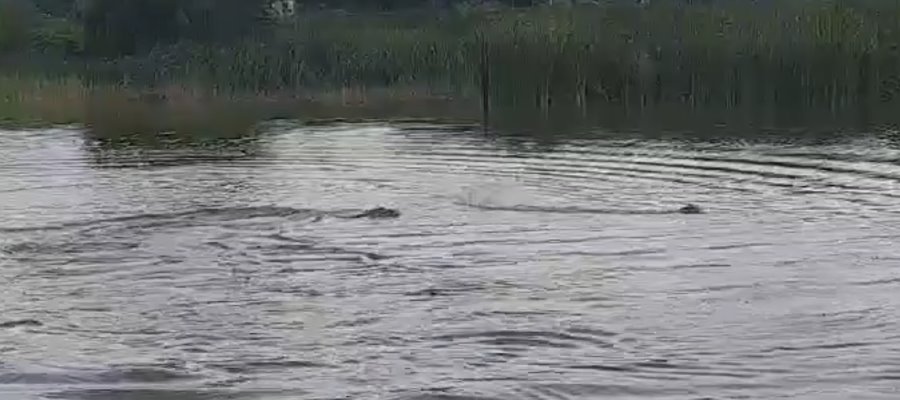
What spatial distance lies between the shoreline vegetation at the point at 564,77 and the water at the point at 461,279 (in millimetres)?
6557

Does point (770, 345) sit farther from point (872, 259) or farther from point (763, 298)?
point (872, 259)

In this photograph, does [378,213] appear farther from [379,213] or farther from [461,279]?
[461,279]

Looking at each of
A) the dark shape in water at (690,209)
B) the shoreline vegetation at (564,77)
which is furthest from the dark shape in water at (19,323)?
the shoreline vegetation at (564,77)

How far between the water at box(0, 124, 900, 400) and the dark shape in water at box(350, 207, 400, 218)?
5.8 inches

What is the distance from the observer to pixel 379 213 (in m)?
13.4

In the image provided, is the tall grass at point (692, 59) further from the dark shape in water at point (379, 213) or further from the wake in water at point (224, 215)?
the wake in water at point (224, 215)

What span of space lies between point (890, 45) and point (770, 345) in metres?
17.1

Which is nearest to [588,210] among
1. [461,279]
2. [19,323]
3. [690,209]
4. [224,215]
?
[690,209]

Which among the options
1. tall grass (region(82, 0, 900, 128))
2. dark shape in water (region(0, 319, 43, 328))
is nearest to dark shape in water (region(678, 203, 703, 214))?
dark shape in water (region(0, 319, 43, 328))

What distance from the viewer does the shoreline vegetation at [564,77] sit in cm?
2422

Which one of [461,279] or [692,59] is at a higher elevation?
[692,59]

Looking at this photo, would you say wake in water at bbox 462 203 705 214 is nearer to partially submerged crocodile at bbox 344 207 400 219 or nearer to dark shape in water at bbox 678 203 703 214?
dark shape in water at bbox 678 203 703 214

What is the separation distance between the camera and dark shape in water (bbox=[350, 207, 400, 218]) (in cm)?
1334

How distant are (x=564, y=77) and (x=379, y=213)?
13.0m
